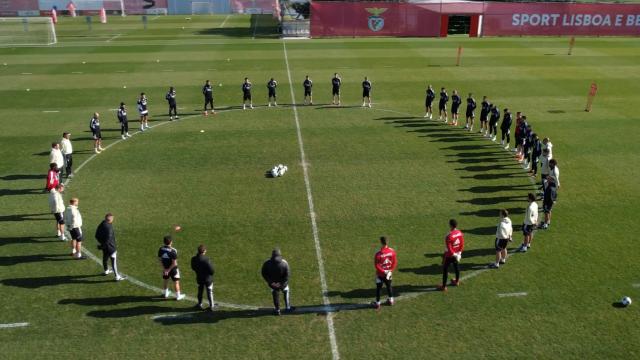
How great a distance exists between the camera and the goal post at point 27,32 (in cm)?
5095

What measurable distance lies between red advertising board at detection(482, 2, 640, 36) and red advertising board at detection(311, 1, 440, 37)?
232 inches

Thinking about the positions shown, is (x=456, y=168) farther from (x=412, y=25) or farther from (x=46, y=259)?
(x=412, y=25)

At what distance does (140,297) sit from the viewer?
1238cm

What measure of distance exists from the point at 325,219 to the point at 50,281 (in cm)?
741

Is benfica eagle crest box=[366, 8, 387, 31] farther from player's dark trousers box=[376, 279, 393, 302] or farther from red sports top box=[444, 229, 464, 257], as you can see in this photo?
player's dark trousers box=[376, 279, 393, 302]

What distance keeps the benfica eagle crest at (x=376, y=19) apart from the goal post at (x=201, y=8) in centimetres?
3836

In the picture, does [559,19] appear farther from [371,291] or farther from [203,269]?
[203,269]

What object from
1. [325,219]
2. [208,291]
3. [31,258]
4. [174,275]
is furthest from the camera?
[325,219]

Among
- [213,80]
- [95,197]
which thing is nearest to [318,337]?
[95,197]

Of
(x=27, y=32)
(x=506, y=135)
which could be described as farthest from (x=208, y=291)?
(x=27, y=32)

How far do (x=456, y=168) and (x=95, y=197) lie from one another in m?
12.6

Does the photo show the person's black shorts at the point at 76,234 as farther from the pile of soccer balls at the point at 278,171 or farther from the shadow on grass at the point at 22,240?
the pile of soccer balls at the point at 278,171

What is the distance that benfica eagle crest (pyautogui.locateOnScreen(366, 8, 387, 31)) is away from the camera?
5228 centimetres

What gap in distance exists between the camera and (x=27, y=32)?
55.8 metres
